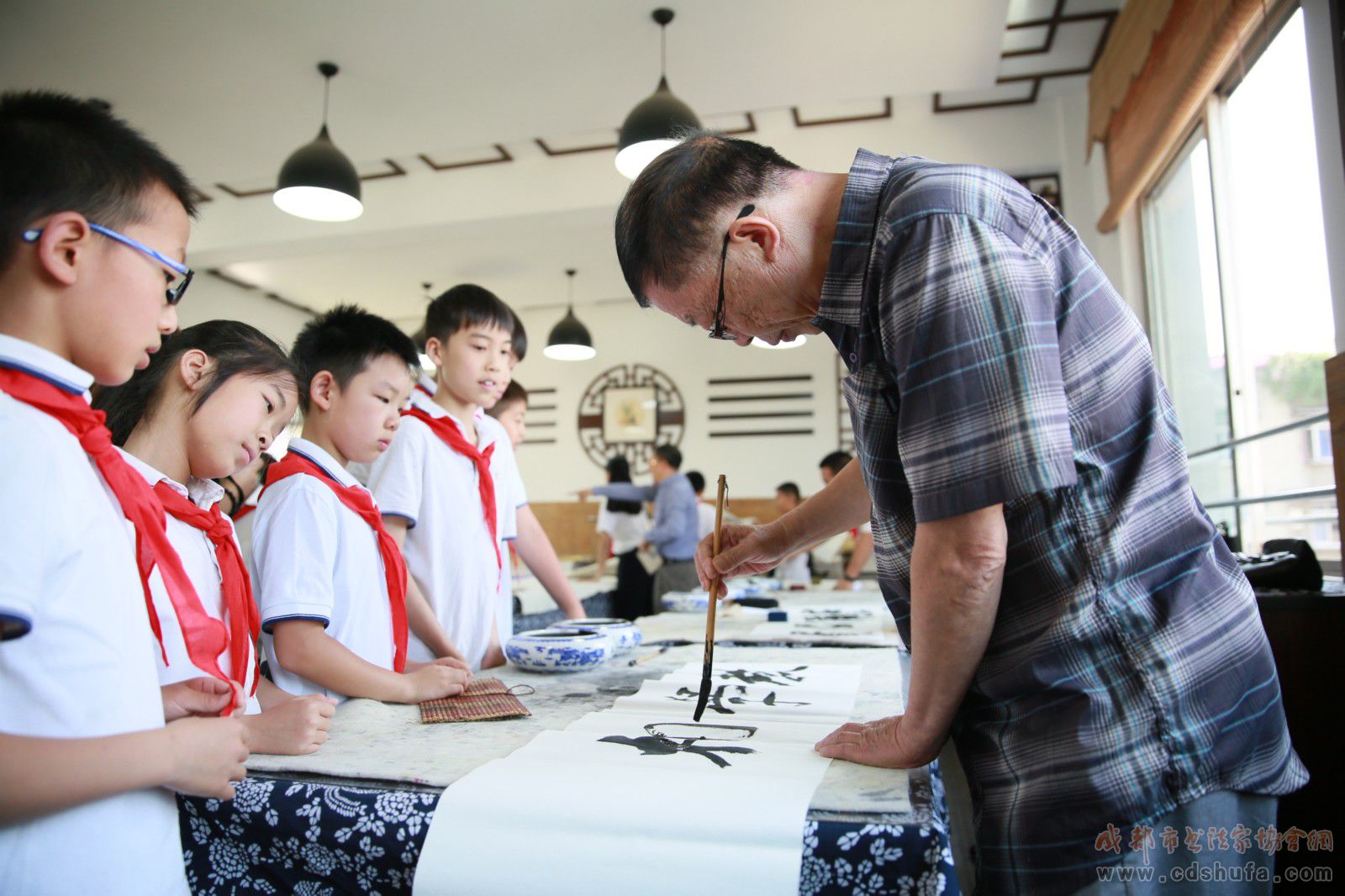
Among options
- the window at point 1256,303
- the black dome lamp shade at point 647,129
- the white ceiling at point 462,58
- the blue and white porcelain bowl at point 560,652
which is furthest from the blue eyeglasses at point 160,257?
the white ceiling at point 462,58

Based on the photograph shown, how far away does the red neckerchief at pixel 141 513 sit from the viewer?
2.50 ft

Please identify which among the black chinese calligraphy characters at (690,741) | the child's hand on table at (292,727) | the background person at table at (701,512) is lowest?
the black chinese calligraphy characters at (690,741)

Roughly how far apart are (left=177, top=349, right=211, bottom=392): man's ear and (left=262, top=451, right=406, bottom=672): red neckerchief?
0.24 m

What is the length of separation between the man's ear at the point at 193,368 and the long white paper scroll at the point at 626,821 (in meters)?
0.73

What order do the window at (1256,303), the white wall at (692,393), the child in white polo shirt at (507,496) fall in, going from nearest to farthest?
the child in white polo shirt at (507,496)
the window at (1256,303)
the white wall at (692,393)

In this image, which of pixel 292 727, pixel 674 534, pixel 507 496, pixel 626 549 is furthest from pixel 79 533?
pixel 626 549

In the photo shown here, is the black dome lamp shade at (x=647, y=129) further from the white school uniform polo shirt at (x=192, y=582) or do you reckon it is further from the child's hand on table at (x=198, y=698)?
the child's hand on table at (x=198, y=698)

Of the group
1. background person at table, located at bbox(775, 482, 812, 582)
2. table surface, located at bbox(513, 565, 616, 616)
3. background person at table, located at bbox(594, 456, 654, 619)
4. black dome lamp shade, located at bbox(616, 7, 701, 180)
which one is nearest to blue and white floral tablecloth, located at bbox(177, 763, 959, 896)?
table surface, located at bbox(513, 565, 616, 616)

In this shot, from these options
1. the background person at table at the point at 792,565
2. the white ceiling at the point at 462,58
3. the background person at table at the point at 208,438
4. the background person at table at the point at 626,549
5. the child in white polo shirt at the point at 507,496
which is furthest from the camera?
the background person at table at the point at 792,565

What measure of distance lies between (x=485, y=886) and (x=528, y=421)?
9688 mm

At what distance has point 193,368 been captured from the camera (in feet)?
3.99

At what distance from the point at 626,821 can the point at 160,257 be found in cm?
74

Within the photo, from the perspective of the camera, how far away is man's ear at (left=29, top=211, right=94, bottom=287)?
2.55 feet

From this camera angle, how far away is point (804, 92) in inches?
185
